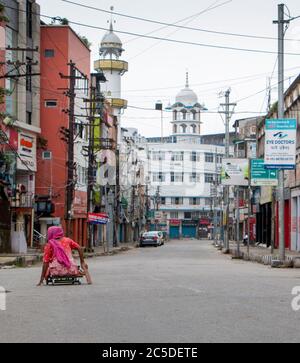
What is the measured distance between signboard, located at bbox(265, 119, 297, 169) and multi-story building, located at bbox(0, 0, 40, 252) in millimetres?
19085

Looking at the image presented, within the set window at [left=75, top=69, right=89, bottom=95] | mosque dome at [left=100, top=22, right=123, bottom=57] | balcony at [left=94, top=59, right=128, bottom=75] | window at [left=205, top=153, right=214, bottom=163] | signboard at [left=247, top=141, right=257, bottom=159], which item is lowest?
signboard at [left=247, top=141, right=257, bottom=159]

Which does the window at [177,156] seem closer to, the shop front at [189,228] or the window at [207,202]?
the window at [207,202]

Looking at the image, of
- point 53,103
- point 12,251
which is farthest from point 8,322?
point 53,103

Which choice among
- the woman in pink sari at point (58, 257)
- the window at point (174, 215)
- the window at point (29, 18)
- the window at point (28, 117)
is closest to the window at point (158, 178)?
the window at point (174, 215)

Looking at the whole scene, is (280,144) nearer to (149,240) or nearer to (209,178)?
(149,240)

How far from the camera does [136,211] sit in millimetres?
119250

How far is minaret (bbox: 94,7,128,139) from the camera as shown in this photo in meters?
97.3

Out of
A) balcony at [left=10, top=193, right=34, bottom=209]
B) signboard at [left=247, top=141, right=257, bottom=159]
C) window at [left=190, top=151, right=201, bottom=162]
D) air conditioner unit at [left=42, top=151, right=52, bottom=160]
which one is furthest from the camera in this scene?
window at [left=190, top=151, right=201, bottom=162]

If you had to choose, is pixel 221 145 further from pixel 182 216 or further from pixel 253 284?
pixel 253 284

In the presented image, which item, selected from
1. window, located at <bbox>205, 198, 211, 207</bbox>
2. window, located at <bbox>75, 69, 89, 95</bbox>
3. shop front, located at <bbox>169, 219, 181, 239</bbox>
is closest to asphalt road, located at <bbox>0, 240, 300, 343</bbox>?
window, located at <bbox>75, 69, 89, 95</bbox>

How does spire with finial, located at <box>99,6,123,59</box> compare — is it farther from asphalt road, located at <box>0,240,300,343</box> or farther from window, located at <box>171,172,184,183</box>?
asphalt road, located at <box>0,240,300,343</box>

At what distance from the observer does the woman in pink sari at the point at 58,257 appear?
59.9 feet

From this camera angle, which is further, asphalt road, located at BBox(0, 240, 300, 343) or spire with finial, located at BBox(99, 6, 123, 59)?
spire with finial, located at BBox(99, 6, 123, 59)

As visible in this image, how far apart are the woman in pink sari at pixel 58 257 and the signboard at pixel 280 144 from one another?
538 inches
